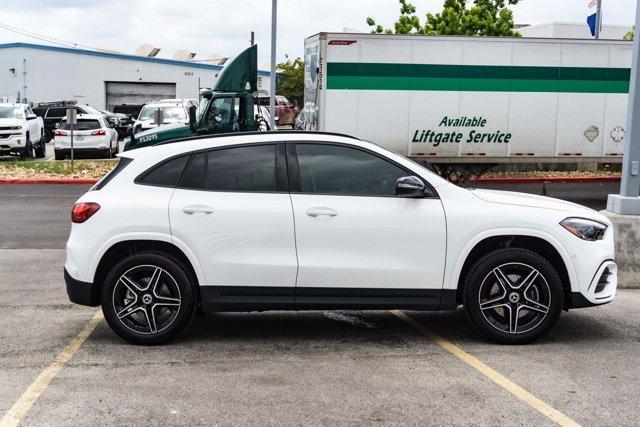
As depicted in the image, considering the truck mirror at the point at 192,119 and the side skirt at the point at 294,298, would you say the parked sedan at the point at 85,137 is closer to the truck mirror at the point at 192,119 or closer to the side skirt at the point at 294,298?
the truck mirror at the point at 192,119

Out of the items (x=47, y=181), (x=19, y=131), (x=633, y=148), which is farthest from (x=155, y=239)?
(x=19, y=131)

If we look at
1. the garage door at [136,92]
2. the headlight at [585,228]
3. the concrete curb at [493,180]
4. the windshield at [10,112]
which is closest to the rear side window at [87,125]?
the windshield at [10,112]

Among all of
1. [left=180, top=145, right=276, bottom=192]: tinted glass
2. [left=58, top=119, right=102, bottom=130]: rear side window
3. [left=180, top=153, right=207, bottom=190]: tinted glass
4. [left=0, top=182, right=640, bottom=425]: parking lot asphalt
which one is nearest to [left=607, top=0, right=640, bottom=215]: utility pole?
[left=0, top=182, right=640, bottom=425]: parking lot asphalt

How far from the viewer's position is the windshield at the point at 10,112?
27.2 m

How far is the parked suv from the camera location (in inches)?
1035

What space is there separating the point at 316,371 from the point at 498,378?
126 cm

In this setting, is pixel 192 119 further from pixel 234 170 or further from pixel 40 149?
pixel 40 149

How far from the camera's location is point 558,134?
59.9ft

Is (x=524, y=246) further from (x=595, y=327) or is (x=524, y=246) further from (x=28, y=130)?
(x=28, y=130)

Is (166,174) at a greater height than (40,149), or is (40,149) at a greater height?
(166,174)

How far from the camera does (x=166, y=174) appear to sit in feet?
21.3

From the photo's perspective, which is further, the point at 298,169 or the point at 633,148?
the point at 633,148

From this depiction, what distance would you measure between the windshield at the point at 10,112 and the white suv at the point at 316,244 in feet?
74.1

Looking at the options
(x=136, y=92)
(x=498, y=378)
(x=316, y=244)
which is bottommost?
(x=498, y=378)
